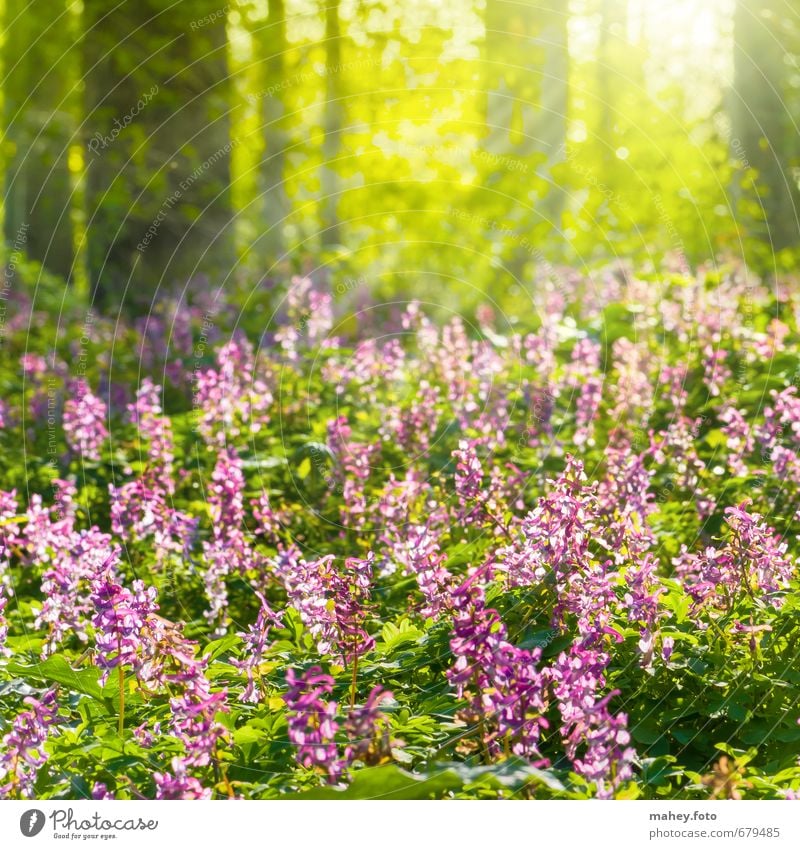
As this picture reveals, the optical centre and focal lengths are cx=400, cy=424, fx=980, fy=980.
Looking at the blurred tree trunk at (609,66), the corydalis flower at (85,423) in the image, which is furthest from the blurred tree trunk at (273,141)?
the corydalis flower at (85,423)

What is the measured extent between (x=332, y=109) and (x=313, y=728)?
44.6 ft

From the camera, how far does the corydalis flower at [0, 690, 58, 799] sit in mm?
3199

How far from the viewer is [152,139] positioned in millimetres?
10484

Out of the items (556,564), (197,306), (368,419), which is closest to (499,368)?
(368,419)

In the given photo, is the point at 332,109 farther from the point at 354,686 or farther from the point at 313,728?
the point at 313,728

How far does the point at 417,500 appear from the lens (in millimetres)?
5070

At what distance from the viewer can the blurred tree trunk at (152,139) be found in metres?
10.2

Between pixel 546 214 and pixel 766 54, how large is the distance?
4291mm

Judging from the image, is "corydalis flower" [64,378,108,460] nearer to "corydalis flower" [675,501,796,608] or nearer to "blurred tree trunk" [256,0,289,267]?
"corydalis flower" [675,501,796,608]

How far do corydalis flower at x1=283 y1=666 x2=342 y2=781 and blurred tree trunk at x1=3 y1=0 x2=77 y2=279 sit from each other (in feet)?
34.9

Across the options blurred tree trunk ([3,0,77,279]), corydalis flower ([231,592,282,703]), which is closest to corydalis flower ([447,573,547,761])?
corydalis flower ([231,592,282,703])

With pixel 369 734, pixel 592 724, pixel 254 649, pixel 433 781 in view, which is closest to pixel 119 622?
pixel 254 649
